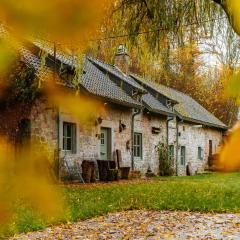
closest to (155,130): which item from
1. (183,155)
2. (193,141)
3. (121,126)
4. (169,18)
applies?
(121,126)

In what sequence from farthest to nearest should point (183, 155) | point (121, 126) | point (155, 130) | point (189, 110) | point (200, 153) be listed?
point (189, 110) → point (200, 153) → point (183, 155) → point (155, 130) → point (121, 126)

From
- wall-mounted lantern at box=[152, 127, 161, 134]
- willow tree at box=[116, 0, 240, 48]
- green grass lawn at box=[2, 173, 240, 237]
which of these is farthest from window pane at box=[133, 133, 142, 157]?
willow tree at box=[116, 0, 240, 48]

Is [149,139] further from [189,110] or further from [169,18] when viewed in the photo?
[169,18]

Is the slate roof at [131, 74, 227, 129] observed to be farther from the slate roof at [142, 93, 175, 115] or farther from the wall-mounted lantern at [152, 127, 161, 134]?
the wall-mounted lantern at [152, 127, 161, 134]

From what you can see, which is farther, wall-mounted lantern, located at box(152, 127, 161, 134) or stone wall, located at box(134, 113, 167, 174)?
wall-mounted lantern, located at box(152, 127, 161, 134)

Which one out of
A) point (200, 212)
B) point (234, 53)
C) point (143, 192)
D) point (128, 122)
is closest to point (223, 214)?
point (200, 212)

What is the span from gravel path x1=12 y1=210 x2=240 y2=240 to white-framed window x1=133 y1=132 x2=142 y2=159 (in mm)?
10598

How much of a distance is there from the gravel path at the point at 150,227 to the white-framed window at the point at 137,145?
1060cm

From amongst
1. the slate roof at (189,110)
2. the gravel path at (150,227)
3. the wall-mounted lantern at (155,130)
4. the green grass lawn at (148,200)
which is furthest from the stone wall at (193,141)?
the gravel path at (150,227)

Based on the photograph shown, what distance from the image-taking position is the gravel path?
22.1ft

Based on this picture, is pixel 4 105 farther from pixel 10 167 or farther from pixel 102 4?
pixel 102 4

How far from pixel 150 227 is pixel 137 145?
12.2 meters

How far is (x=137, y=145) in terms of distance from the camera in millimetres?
19547

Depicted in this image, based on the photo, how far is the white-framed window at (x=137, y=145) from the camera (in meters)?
19.3
